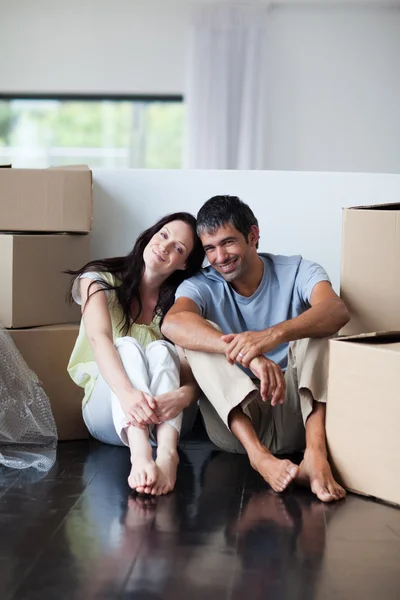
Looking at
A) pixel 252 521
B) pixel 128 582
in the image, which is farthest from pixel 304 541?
pixel 128 582

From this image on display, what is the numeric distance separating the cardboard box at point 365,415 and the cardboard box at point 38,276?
3.04 feet

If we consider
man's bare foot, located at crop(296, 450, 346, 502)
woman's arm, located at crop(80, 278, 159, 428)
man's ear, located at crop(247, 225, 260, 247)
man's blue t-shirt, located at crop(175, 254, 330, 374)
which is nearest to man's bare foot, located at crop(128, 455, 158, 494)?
woman's arm, located at crop(80, 278, 159, 428)

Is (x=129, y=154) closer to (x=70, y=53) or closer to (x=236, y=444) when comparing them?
(x=70, y=53)

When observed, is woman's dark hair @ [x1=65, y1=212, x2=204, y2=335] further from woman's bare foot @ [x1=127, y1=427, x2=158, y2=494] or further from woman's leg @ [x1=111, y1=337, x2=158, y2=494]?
woman's bare foot @ [x1=127, y1=427, x2=158, y2=494]

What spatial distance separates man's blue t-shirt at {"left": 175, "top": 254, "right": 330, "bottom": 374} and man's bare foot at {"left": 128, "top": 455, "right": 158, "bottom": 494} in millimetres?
466

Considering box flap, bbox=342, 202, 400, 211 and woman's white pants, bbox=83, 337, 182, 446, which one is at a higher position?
box flap, bbox=342, 202, 400, 211

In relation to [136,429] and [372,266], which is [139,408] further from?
[372,266]

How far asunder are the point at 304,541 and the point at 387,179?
148cm

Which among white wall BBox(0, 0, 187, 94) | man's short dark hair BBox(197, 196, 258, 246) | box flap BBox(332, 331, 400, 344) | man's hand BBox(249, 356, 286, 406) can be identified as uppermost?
white wall BBox(0, 0, 187, 94)

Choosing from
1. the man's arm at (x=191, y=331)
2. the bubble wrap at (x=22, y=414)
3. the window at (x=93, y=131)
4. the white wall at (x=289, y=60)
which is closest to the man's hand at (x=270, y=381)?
the man's arm at (x=191, y=331)

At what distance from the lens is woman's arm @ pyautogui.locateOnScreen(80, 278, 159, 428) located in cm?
195

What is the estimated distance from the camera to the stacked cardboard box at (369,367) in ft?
5.88

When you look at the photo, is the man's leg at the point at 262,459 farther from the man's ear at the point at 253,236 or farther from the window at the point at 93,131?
the window at the point at 93,131

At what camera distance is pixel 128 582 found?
1.33 meters
